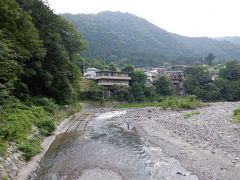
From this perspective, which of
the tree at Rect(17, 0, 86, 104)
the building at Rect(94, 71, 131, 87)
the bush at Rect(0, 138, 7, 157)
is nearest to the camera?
the bush at Rect(0, 138, 7, 157)

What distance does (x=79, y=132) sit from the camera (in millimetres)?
28812

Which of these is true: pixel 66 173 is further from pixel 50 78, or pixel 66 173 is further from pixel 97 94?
pixel 97 94

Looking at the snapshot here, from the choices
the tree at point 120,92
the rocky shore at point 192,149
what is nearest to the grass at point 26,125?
the rocky shore at point 192,149

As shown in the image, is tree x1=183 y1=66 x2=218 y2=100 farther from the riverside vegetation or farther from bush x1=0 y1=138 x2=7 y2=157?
bush x1=0 y1=138 x2=7 y2=157

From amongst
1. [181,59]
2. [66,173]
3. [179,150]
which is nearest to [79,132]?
[179,150]

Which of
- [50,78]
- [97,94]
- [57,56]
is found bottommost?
[97,94]

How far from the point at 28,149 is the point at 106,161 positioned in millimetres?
4797

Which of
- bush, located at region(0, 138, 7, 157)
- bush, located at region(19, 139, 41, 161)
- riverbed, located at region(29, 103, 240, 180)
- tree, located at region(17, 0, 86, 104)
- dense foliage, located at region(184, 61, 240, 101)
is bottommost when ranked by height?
dense foliage, located at region(184, 61, 240, 101)

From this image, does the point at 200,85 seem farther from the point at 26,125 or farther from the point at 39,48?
the point at 26,125

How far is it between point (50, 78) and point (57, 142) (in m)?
12.6

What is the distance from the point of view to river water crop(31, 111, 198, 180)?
15492 millimetres

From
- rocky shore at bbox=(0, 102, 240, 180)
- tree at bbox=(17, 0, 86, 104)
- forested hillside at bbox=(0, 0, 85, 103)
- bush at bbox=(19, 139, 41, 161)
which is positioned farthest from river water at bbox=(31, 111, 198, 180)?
tree at bbox=(17, 0, 86, 104)

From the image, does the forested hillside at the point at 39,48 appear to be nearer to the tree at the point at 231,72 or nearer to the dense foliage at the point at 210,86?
the dense foliage at the point at 210,86

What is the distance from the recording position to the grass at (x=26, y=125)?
55.7 ft
